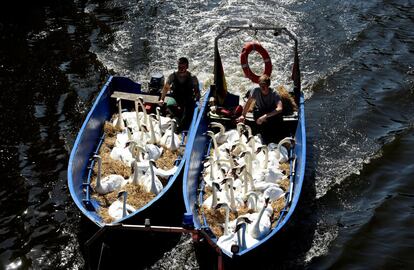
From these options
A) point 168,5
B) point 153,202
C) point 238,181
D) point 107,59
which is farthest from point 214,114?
point 168,5

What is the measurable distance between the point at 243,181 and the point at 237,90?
555cm

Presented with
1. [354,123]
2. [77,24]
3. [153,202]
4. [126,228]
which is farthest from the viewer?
[77,24]

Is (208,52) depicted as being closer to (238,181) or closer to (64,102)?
(64,102)

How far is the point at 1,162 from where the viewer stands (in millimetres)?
13625

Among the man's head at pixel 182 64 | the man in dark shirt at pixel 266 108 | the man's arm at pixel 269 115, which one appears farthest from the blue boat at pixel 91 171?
the man's arm at pixel 269 115

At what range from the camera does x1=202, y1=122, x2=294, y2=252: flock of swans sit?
9.88 metres

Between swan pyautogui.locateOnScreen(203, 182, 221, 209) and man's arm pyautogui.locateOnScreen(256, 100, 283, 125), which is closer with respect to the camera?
swan pyautogui.locateOnScreen(203, 182, 221, 209)

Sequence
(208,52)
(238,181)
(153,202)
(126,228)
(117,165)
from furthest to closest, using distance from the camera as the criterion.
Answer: (208,52), (117,165), (238,181), (153,202), (126,228)

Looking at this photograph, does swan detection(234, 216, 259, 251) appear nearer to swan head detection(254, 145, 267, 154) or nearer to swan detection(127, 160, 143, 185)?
swan head detection(254, 145, 267, 154)

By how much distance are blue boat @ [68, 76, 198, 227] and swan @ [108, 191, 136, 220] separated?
0.23 m

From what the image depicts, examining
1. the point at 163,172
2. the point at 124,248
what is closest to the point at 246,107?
the point at 163,172

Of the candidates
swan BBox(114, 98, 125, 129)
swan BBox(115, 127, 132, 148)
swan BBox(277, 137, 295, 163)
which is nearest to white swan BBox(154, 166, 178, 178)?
swan BBox(115, 127, 132, 148)

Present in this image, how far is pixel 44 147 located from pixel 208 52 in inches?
253

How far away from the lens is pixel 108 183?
37.4 feet
